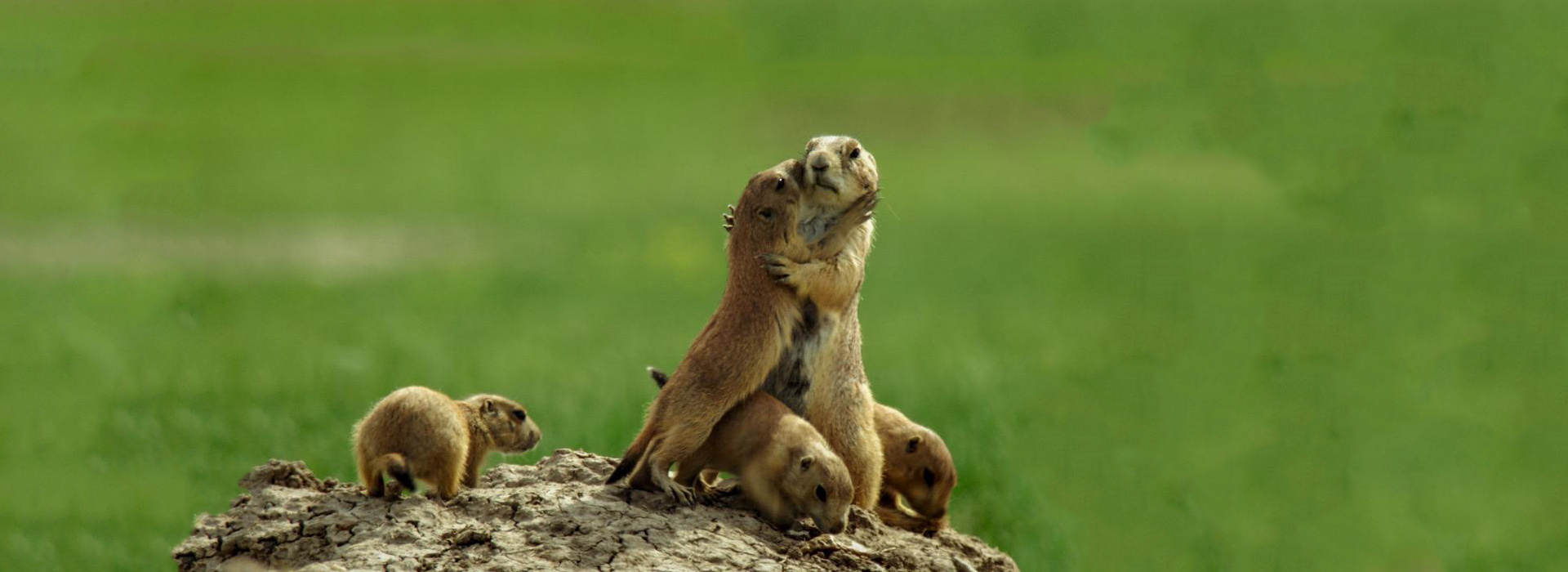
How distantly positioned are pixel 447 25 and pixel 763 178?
39318mm

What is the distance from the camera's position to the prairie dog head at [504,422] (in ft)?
27.8

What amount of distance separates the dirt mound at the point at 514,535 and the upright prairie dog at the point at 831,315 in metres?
0.38

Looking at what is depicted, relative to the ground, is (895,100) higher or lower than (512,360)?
higher

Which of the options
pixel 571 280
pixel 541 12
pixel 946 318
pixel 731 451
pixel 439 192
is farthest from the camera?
pixel 541 12

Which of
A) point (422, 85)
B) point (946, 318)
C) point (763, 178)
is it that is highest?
point (422, 85)

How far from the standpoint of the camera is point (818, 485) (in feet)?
25.0

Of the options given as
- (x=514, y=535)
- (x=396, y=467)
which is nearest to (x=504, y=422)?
(x=396, y=467)

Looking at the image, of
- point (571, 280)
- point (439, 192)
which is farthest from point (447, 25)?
point (571, 280)

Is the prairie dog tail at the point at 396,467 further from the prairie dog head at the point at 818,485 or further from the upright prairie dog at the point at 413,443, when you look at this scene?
the prairie dog head at the point at 818,485

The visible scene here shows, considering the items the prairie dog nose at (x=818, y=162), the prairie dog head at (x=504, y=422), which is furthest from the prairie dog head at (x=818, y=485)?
the prairie dog head at (x=504, y=422)

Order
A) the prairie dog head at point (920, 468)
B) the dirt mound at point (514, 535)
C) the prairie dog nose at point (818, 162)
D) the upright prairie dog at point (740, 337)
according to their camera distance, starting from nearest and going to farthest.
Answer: the dirt mound at point (514, 535) < the upright prairie dog at point (740, 337) < the prairie dog nose at point (818, 162) < the prairie dog head at point (920, 468)

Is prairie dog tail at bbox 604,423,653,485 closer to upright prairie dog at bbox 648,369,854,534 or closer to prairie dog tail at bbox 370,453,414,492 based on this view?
upright prairie dog at bbox 648,369,854,534

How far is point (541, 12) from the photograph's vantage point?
4516 cm

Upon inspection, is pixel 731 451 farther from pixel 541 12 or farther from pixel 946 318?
pixel 541 12
